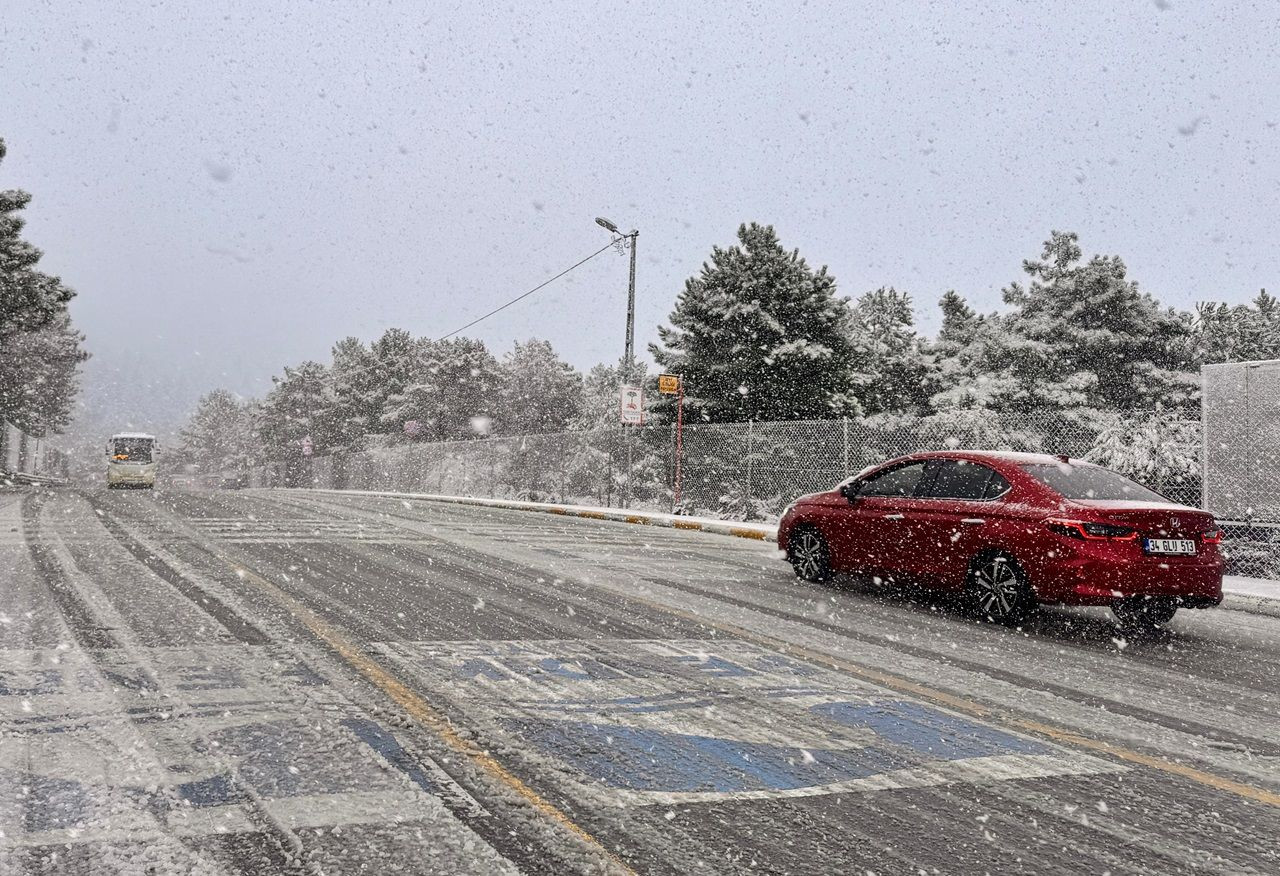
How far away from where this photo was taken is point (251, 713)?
167 inches

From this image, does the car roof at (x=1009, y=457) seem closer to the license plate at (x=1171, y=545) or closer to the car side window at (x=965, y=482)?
the car side window at (x=965, y=482)

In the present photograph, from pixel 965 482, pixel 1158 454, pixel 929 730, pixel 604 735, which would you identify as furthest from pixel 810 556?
pixel 1158 454

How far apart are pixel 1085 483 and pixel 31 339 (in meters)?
63.4

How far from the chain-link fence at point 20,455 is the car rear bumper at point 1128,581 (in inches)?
1685

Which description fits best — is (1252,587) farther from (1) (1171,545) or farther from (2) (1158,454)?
(2) (1158,454)

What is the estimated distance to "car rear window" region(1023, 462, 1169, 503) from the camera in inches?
308

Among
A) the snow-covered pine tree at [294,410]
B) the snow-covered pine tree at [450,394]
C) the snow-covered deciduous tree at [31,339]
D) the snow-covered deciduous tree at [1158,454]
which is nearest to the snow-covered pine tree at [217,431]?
the snow-covered pine tree at [294,410]

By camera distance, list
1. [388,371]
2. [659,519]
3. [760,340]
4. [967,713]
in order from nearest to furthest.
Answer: [967,713] → [659,519] → [760,340] → [388,371]

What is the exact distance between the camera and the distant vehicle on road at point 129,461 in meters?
45.3

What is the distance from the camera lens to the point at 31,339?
56562 mm

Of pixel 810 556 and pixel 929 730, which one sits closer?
pixel 929 730

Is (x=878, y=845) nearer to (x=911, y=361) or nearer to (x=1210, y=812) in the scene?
(x=1210, y=812)

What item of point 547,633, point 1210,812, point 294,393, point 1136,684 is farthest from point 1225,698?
point 294,393

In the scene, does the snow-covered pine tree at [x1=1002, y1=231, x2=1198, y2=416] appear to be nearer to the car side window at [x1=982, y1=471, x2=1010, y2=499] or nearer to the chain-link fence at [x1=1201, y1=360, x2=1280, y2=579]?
the chain-link fence at [x1=1201, y1=360, x2=1280, y2=579]
